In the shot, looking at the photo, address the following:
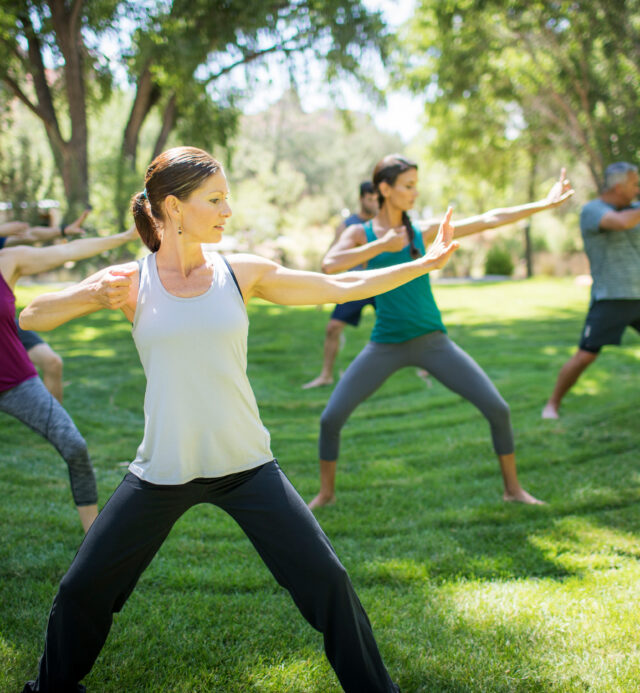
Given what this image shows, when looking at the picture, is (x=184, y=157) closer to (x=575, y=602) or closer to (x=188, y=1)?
(x=575, y=602)

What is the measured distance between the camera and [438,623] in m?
3.41

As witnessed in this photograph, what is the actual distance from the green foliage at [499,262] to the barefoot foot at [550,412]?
21927mm

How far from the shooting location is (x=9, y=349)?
3914 millimetres

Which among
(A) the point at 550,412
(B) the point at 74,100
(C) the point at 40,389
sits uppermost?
(B) the point at 74,100

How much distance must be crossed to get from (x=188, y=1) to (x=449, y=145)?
11306 millimetres

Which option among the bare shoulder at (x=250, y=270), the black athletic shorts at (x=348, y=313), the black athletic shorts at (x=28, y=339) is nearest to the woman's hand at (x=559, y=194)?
the bare shoulder at (x=250, y=270)

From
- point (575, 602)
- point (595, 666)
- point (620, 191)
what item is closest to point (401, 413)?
point (620, 191)

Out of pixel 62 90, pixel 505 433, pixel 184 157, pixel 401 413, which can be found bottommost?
pixel 401 413

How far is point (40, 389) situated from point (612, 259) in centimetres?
494

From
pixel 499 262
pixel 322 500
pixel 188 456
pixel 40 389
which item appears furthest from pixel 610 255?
pixel 499 262

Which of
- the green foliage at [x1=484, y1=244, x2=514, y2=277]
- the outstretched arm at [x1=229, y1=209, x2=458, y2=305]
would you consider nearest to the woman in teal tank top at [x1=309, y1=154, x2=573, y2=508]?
the outstretched arm at [x1=229, y1=209, x2=458, y2=305]

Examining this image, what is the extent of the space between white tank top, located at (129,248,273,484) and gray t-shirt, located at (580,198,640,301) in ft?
15.8

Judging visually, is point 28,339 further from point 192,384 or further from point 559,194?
point 559,194

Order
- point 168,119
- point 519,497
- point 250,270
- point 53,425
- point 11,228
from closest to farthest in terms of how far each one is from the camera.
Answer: point 250,270 < point 53,425 < point 519,497 < point 11,228 < point 168,119
